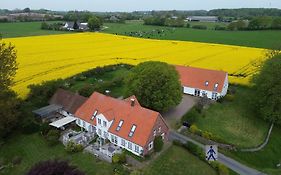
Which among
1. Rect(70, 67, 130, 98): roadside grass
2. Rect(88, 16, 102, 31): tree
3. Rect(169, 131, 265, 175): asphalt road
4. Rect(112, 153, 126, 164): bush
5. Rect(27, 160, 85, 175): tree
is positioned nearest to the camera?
Rect(27, 160, 85, 175): tree

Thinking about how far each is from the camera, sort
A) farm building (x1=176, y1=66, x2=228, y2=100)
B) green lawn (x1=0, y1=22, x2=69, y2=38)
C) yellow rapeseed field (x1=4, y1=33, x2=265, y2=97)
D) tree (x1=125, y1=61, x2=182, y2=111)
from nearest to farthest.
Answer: tree (x1=125, y1=61, x2=182, y2=111), farm building (x1=176, y1=66, x2=228, y2=100), yellow rapeseed field (x1=4, y1=33, x2=265, y2=97), green lawn (x1=0, y1=22, x2=69, y2=38)

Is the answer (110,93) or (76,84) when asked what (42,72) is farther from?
(110,93)

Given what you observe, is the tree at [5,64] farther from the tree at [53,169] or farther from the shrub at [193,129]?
the shrub at [193,129]

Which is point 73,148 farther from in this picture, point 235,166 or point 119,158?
point 235,166

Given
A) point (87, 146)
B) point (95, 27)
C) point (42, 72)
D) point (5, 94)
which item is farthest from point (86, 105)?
point (95, 27)

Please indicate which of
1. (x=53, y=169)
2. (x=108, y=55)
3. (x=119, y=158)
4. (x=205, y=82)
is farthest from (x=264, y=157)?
(x=108, y=55)

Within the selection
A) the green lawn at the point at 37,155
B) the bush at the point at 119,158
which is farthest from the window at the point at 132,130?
the green lawn at the point at 37,155

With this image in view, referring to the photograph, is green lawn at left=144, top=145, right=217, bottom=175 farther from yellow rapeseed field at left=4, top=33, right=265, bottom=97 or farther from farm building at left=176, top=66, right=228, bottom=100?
yellow rapeseed field at left=4, top=33, right=265, bottom=97

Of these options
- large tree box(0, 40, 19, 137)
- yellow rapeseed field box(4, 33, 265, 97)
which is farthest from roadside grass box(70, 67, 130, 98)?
large tree box(0, 40, 19, 137)
